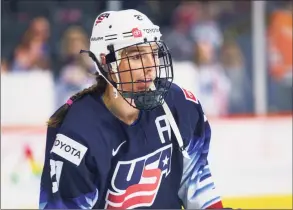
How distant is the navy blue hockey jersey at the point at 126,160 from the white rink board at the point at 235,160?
162 cm

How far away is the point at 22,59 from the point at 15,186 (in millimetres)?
1556

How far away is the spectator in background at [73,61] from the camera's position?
15.9ft

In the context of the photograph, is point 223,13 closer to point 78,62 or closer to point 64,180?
point 78,62

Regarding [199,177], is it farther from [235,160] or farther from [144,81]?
[235,160]

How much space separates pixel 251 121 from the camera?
4.43 metres

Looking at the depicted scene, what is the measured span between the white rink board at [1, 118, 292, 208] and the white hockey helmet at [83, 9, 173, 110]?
1732 mm

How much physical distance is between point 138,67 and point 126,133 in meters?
0.15

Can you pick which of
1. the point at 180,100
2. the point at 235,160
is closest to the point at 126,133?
the point at 180,100

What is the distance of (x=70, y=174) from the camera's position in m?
1.70

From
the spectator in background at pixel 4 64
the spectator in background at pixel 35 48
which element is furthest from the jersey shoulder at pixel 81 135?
the spectator in background at pixel 35 48

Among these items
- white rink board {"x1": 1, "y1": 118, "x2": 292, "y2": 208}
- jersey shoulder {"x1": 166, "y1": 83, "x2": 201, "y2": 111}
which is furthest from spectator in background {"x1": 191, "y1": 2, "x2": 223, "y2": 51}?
jersey shoulder {"x1": 166, "y1": 83, "x2": 201, "y2": 111}

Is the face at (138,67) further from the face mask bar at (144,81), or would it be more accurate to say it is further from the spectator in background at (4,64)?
the spectator in background at (4,64)

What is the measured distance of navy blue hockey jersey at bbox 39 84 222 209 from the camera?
5.63 ft

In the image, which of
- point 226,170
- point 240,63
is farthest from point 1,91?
point 240,63
